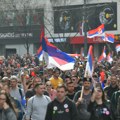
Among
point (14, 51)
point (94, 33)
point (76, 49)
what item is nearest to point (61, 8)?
point (76, 49)

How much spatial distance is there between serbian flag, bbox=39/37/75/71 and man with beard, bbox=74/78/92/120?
4.19m

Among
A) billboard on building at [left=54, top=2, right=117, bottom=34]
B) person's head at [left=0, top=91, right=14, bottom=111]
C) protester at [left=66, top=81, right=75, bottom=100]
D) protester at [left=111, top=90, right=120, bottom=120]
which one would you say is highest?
billboard on building at [left=54, top=2, right=117, bottom=34]

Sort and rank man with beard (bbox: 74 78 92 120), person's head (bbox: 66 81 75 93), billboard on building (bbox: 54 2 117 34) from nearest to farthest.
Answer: man with beard (bbox: 74 78 92 120)
person's head (bbox: 66 81 75 93)
billboard on building (bbox: 54 2 117 34)

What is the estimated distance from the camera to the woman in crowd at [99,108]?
8938 millimetres

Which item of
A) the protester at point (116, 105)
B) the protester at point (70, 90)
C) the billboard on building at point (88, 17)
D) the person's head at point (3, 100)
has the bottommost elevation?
the protester at point (116, 105)

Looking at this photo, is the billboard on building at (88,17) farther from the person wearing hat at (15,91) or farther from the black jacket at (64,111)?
the black jacket at (64,111)

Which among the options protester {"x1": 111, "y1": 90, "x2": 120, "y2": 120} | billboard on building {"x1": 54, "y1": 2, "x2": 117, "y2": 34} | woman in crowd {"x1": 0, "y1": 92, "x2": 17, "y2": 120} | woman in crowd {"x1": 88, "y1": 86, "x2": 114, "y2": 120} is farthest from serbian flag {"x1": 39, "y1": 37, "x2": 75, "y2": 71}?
billboard on building {"x1": 54, "y1": 2, "x2": 117, "y2": 34}

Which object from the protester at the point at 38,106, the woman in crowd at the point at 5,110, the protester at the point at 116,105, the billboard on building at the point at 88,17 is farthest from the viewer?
the billboard on building at the point at 88,17

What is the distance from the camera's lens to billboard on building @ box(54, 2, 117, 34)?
1953 inches

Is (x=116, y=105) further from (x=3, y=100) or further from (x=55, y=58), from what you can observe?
(x=55, y=58)

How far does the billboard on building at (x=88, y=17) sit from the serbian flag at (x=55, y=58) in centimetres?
3333

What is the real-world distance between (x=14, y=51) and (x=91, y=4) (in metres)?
11.1

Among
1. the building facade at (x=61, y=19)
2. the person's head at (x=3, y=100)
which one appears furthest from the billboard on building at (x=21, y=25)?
the person's head at (x=3, y=100)

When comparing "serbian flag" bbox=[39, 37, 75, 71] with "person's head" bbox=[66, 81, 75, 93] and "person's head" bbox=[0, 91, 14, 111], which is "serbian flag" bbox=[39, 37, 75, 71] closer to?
"person's head" bbox=[66, 81, 75, 93]
